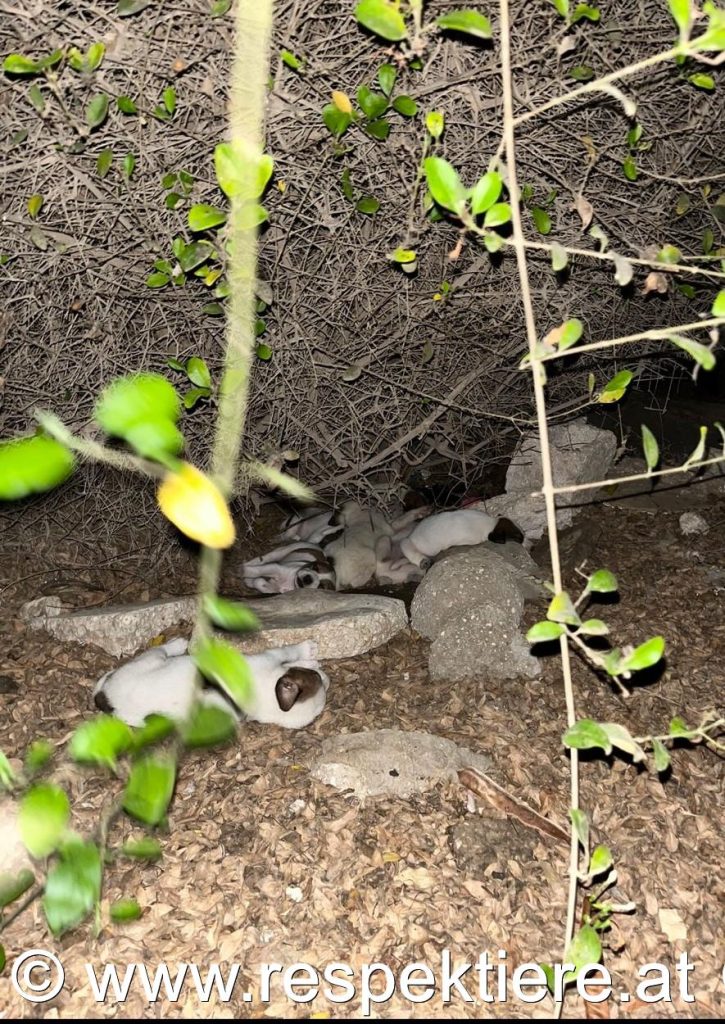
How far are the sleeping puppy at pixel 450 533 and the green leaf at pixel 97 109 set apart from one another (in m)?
3.02

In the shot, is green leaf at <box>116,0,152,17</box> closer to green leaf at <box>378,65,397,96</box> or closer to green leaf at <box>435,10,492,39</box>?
green leaf at <box>378,65,397,96</box>

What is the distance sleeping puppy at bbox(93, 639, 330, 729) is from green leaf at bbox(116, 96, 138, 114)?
194cm

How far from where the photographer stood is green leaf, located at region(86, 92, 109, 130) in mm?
2326

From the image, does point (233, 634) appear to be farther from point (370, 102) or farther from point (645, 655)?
point (645, 655)

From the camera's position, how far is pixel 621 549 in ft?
14.7

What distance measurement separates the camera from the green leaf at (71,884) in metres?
1.53

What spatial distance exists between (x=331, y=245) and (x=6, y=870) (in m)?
2.51

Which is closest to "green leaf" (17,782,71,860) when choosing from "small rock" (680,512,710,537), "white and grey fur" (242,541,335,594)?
"white and grey fur" (242,541,335,594)

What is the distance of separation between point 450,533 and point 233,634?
5.50 feet

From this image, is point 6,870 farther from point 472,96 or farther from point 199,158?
point 472,96

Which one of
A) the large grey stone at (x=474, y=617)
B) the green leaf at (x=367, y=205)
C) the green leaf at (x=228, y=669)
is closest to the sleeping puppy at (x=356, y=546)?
the large grey stone at (x=474, y=617)

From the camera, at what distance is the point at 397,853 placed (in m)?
2.50

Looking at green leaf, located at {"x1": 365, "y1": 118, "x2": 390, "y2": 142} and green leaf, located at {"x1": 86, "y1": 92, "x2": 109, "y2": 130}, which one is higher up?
green leaf, located at {"x1": 86, "y1": 92, "x2": 109, "y2": 130}

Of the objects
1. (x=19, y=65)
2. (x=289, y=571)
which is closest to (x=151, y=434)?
(x=19, y=65)
